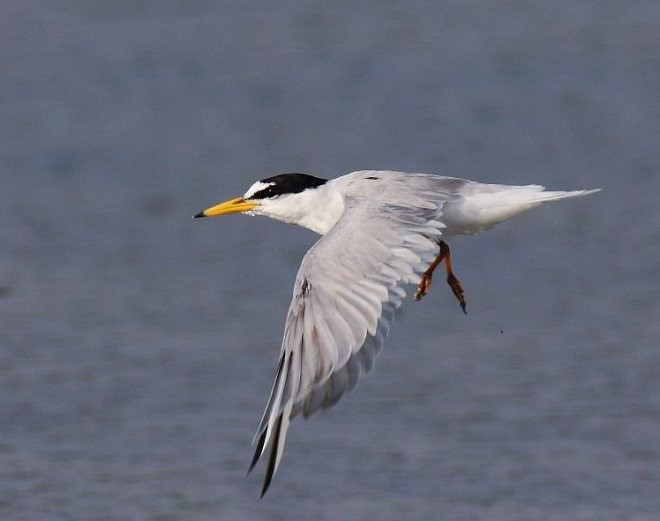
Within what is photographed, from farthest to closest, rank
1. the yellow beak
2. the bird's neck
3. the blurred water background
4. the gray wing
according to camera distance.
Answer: the blurred water background → the yellow beak → the bird's neck → the gray wing

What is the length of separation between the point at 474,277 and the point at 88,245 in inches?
145

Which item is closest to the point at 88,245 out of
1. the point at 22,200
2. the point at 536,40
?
the point at 22,200

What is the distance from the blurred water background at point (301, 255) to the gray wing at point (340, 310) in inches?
134

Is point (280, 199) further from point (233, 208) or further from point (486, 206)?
point (486, 206)

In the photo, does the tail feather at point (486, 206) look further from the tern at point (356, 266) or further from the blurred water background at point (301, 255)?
the blurred water background at point (301, 255)

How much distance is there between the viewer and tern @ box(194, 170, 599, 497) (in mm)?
7723

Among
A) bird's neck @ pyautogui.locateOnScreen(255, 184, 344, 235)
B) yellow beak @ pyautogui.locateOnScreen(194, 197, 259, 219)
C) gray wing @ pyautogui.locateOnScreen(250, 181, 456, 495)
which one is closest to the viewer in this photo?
gray wing @ pyautogui.locateOnScreen(250, 181, 456, 495)

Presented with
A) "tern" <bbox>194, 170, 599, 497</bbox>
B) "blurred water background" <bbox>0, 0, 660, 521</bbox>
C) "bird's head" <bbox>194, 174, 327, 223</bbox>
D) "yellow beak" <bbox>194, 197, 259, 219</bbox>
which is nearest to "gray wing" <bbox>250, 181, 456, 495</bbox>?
"tern" <bbox>194, 170, 599, 497</bbox>

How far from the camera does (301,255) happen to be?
1538cm

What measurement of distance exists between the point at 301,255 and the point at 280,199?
5144 millimetres

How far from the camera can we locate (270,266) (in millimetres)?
15297

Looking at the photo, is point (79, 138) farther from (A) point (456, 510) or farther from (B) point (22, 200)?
(A) point (456, 510)

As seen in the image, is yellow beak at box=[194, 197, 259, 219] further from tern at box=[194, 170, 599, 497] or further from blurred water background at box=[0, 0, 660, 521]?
blurred water background at box=[0, 0, 660, 521]

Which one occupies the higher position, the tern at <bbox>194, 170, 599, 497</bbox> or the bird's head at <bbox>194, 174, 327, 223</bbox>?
the bird's head at <bbox>194, 174, 327, 223</bbox>
